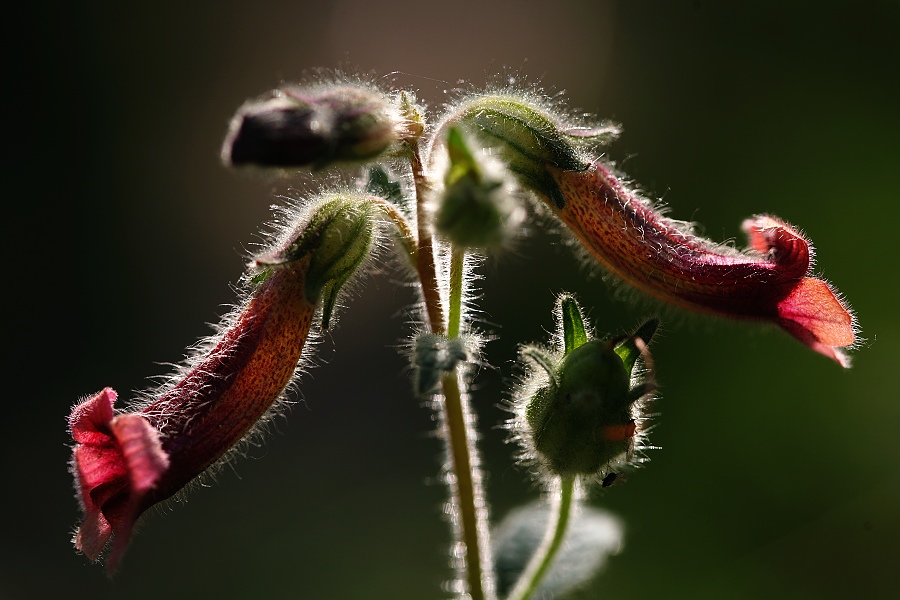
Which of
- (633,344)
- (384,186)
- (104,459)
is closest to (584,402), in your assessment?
(633,344)

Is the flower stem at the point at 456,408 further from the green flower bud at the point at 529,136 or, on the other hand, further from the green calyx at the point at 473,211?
Answer: the green calyx at the point at 473,211

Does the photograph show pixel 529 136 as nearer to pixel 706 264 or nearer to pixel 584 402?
pixel 706 264

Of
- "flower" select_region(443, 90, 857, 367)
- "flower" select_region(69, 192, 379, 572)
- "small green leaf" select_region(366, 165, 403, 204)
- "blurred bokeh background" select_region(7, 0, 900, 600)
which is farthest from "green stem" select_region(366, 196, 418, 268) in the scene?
"blurred bokeh background" select_region(7, 0, 900, 600)

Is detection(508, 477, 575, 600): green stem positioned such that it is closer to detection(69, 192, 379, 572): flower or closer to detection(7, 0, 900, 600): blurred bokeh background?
detection(69, 192, 379, 572): flower

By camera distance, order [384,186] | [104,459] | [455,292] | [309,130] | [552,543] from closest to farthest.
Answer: [309,130] < [104,459] < [455,292] < [384,186] < [552,543]

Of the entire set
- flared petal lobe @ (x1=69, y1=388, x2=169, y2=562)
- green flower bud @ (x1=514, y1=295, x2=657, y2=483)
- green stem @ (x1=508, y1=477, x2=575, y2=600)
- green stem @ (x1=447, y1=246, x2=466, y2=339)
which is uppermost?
green stem @ (x1=447, y1=246, x2=466, y2=339)

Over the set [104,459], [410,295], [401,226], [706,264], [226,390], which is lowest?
[104,459]

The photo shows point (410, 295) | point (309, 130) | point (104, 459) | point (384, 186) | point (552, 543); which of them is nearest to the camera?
point (309, 130)
